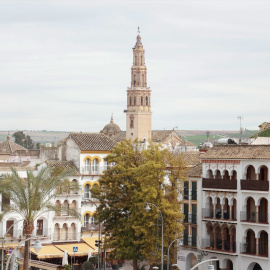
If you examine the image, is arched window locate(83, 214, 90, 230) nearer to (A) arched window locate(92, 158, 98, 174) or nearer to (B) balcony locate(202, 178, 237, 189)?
(A) arched window locate(92, 158, 98, 174)

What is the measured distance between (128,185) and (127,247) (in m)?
5.68

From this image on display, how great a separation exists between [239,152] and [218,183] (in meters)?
3.63

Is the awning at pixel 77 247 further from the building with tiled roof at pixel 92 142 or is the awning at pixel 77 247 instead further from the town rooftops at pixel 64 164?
the building with tiled roof at pixel 92 142

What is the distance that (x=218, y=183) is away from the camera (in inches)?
2982

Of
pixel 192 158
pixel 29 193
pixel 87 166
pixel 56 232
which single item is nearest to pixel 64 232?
pixel 56 232

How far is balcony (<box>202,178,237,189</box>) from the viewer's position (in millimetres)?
74250

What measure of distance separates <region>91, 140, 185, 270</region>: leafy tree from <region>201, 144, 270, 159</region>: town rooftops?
381cm

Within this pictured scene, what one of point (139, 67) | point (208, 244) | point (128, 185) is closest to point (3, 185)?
point (128, 185)

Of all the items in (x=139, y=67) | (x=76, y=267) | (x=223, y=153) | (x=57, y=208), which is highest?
(x=139, y=67)

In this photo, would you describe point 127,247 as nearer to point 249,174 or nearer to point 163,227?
point 163,227

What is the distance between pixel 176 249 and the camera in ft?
242

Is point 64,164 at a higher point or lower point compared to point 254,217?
higher

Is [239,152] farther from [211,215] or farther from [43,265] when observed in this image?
[43,265]

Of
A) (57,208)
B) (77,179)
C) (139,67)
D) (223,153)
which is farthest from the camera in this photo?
(139,67)
